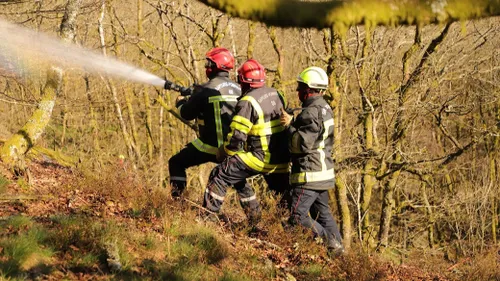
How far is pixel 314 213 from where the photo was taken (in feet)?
23.6

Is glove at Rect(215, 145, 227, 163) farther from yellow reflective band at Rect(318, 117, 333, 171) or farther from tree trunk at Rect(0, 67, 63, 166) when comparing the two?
tree trunk at Rect(0, 67, 63, 166)

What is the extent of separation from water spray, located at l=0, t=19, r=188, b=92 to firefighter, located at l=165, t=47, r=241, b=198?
26 cm

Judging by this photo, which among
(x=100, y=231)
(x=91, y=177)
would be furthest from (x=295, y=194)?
(x=91, y=177)

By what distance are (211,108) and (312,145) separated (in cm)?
149

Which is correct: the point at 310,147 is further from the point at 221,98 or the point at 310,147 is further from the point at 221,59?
the point at 221,59

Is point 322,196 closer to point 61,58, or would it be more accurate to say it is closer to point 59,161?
point 61,58

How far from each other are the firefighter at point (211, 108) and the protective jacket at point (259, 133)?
0.46 m

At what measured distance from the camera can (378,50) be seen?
12.8 metres

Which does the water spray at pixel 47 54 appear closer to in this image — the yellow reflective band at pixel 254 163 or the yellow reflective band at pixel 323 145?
the yellow reflective band at pixel 254 163

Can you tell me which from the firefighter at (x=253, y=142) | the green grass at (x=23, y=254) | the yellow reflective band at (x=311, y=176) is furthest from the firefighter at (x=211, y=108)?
the green grass at (x=23, y=254)

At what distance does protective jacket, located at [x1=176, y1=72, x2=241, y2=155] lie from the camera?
22.7 feet

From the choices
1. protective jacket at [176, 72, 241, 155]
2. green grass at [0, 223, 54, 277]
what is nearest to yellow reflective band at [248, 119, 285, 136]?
protective jacket at [176, 72, 241, 155]

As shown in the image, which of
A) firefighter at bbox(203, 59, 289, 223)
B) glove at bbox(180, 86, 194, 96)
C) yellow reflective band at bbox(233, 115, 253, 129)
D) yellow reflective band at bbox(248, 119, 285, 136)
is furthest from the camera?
glove at bbox(180, 86, 194, 96)

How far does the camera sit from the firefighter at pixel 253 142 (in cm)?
649
